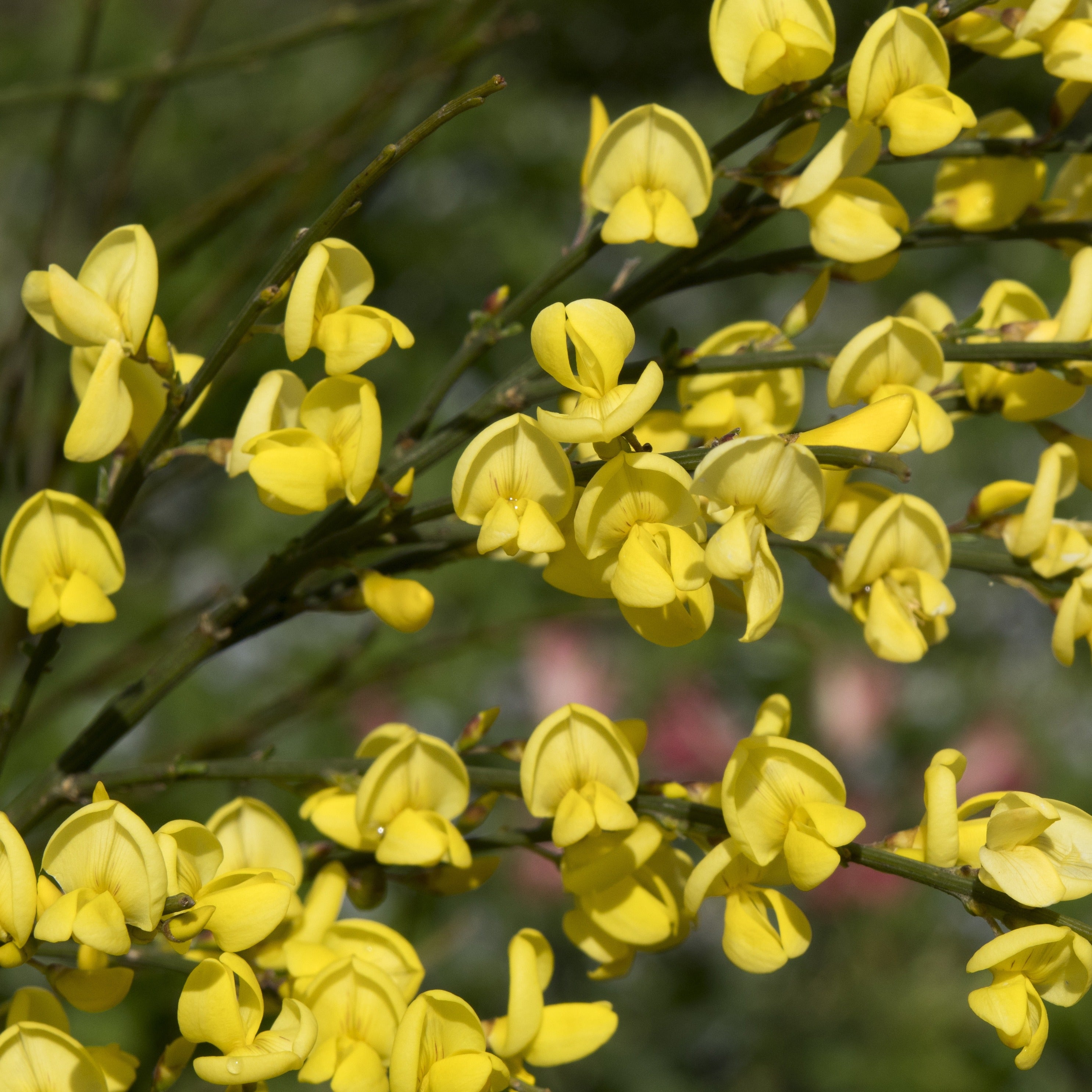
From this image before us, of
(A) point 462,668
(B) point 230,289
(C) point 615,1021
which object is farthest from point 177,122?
(C) point 615,1021

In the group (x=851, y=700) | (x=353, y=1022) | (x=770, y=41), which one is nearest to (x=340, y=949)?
(x=353, y=1022)

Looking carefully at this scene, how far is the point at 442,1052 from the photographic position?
1.09ft

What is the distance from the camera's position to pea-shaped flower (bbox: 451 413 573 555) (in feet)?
1.02

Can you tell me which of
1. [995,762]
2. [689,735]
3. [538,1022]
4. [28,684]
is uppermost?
[28,684]

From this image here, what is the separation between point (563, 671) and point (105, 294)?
90cm

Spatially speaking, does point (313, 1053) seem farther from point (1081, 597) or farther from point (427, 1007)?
point (1081, 597)

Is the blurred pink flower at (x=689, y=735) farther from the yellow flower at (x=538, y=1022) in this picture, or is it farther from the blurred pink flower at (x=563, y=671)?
the yellow flower at (x=538, y=1022)

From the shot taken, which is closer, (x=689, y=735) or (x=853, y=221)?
(x=853, y=221)

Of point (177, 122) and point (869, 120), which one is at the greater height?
point (869, 120)

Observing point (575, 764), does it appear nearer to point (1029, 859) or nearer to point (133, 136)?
point (1029, 859)

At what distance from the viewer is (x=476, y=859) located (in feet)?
1.34

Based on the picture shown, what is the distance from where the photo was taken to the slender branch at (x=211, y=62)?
530mm

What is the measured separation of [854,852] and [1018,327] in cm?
21

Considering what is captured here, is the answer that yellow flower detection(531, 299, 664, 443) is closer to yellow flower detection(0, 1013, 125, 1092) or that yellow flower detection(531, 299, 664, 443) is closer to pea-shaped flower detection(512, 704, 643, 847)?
pea-shaped flower detection(512, 704, 643, 847)
